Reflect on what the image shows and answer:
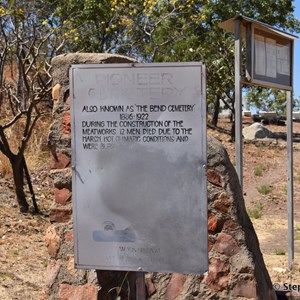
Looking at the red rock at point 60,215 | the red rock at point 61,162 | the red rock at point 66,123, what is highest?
the red rock at point 66,123

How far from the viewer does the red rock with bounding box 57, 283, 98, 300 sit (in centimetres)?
393

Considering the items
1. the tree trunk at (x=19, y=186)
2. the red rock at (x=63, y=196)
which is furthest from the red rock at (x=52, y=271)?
the tree trunk at (x=19, y=186)

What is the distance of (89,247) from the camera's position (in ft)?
10.3

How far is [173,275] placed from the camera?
4121mm

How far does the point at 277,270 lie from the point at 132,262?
380 centimetres

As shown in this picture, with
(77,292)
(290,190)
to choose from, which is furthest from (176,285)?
(290,190)

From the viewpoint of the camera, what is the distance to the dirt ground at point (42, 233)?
5957mm

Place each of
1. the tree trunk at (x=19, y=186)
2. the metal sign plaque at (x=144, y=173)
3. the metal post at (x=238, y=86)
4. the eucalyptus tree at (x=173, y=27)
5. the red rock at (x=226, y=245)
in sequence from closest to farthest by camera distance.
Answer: the metal sign plaque at (x=144, y=173) < the red rock at (x=226, y=245) < the metal post at (x=238, y=86) < the tree trunk at (x=19, y=186) < the eucalyptus tree at (x=173, y=27)

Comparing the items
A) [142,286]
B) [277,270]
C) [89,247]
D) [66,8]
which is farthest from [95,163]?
[66,8]

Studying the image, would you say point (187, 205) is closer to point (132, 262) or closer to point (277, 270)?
point (132, 262)

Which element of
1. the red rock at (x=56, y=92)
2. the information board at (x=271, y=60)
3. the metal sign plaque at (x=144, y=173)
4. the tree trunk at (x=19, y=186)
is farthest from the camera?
the tree trunk at (x=19, y=186)

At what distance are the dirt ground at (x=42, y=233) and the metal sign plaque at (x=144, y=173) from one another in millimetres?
2469

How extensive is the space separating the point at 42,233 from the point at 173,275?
4.25m

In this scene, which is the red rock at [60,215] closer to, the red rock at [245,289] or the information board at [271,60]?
the red rock at [245,289]
